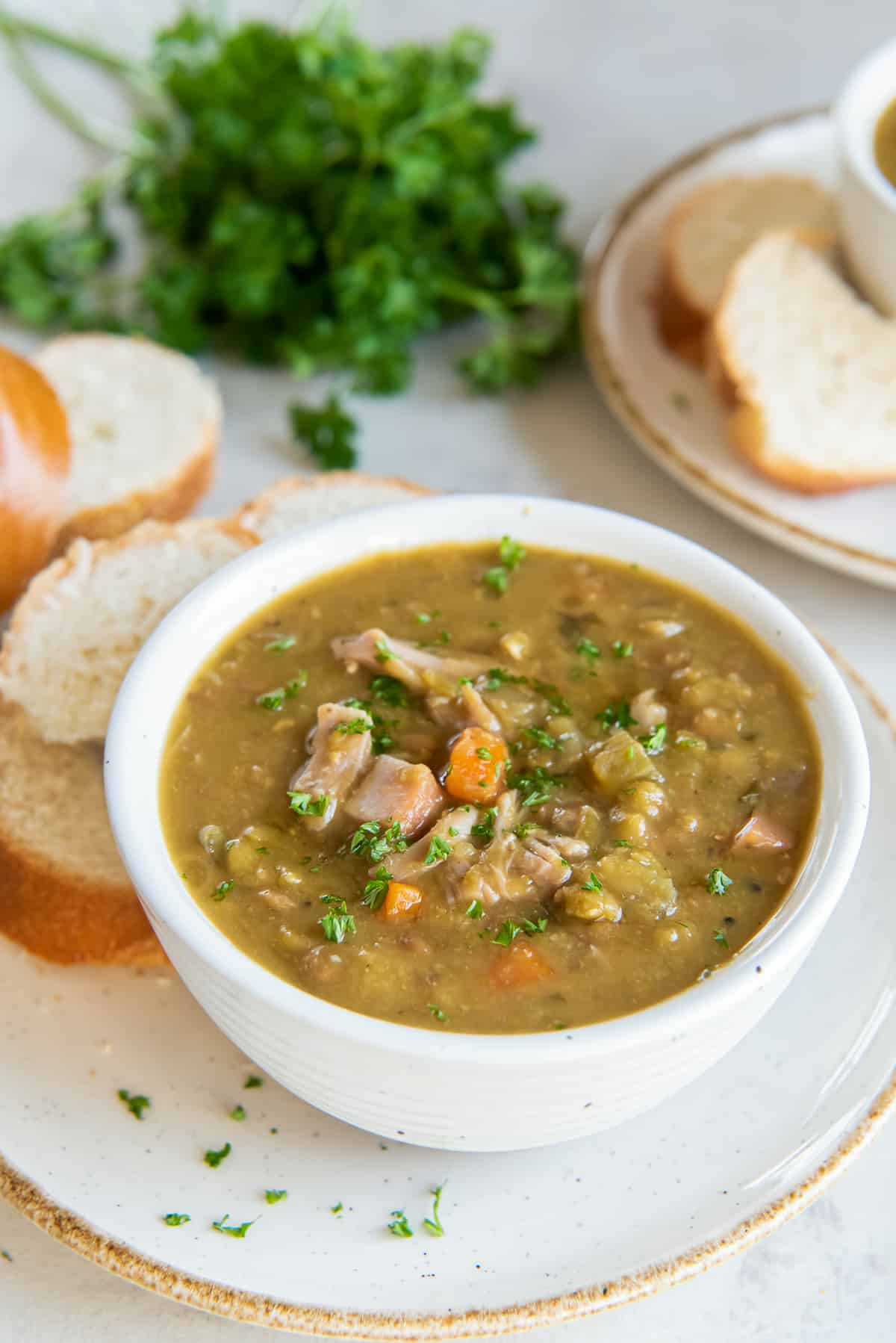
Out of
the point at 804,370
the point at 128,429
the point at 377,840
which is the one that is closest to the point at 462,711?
the point at 377,840

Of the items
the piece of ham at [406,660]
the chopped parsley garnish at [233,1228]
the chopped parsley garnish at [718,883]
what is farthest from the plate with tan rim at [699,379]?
the chopped parsley garnish at [233,1228]

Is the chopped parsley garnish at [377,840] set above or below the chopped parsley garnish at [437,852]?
below

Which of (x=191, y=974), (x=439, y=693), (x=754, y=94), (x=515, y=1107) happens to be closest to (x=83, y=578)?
(x=439, y=693)

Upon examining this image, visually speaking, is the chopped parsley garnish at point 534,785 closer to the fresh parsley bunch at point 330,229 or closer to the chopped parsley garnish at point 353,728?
the chopped parsley garnish at point 353,728

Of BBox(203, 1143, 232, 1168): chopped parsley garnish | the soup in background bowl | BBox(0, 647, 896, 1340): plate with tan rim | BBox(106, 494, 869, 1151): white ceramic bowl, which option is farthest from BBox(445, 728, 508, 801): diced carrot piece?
BBox(203, 1143, 232, 1168): chopped parsley garnish

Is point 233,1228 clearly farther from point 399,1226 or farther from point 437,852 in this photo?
point 437,852

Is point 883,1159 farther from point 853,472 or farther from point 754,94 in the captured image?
point 754,94
